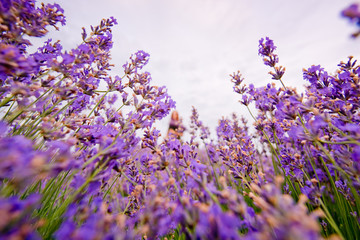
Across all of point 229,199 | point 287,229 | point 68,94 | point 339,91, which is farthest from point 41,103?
point 339,91

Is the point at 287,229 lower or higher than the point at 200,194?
lower

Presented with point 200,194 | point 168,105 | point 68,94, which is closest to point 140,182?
point 168,105

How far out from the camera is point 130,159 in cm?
230

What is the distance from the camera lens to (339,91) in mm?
2096

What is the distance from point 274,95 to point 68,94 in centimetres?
265

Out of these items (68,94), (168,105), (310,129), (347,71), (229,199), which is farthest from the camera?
(168,105)

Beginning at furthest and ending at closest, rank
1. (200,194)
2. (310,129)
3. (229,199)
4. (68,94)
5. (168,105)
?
(168,105), (68,94), (310,129), (200,194), (229,199)

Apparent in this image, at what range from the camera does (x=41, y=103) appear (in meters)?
1.90

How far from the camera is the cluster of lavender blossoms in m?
0.78

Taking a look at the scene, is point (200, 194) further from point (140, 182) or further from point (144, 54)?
point (144, 54)

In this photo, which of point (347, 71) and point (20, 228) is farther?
point (347, 71)

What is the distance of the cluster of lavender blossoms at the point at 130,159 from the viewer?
78cm

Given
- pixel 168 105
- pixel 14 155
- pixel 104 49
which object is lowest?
pixel 14 155

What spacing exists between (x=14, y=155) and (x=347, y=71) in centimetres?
306
